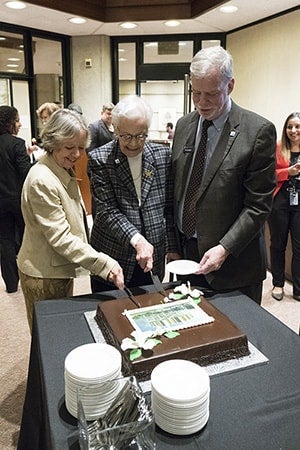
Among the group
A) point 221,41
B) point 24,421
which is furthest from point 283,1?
point 24,421

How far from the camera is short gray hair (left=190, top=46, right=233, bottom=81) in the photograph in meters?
1.44

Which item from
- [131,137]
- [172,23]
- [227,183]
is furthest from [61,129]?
[172,23]

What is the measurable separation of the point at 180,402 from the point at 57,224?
86 cm

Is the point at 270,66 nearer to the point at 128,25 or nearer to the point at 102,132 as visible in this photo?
the point at 128,25

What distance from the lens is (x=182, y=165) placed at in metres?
1.71

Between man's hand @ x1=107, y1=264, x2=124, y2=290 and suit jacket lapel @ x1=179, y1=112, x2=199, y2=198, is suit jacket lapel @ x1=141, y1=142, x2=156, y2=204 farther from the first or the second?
man's hand @ x1=107, y1=264, x2=124, y2=290

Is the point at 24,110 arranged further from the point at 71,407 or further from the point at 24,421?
the point at 71,407

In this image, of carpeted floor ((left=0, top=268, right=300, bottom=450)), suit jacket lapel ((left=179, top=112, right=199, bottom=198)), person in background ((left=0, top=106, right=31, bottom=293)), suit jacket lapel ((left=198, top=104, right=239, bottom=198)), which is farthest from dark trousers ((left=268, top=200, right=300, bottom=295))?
person in background ((left=0, top=106, right=31, bottom=293))

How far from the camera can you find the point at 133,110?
152 cm

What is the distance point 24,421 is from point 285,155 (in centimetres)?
271

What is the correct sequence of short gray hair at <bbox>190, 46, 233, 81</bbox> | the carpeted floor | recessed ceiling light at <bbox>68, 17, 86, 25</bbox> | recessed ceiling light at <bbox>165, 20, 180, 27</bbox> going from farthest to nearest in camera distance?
recessed ceiling light at <bbox>165, 20, 180, 27</bbox> < recessed ceiling light at <bbox>68, 17, 86, 25</bbox> < the carpeted floor < short gray hair at <bbox>190, 46, 233, 81</bbox>

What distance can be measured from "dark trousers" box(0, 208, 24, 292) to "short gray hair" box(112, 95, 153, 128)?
1.98 metres

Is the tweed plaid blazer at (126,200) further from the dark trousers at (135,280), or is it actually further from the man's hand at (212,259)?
the man's hand at (212,259)

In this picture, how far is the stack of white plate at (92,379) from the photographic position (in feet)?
2.97
